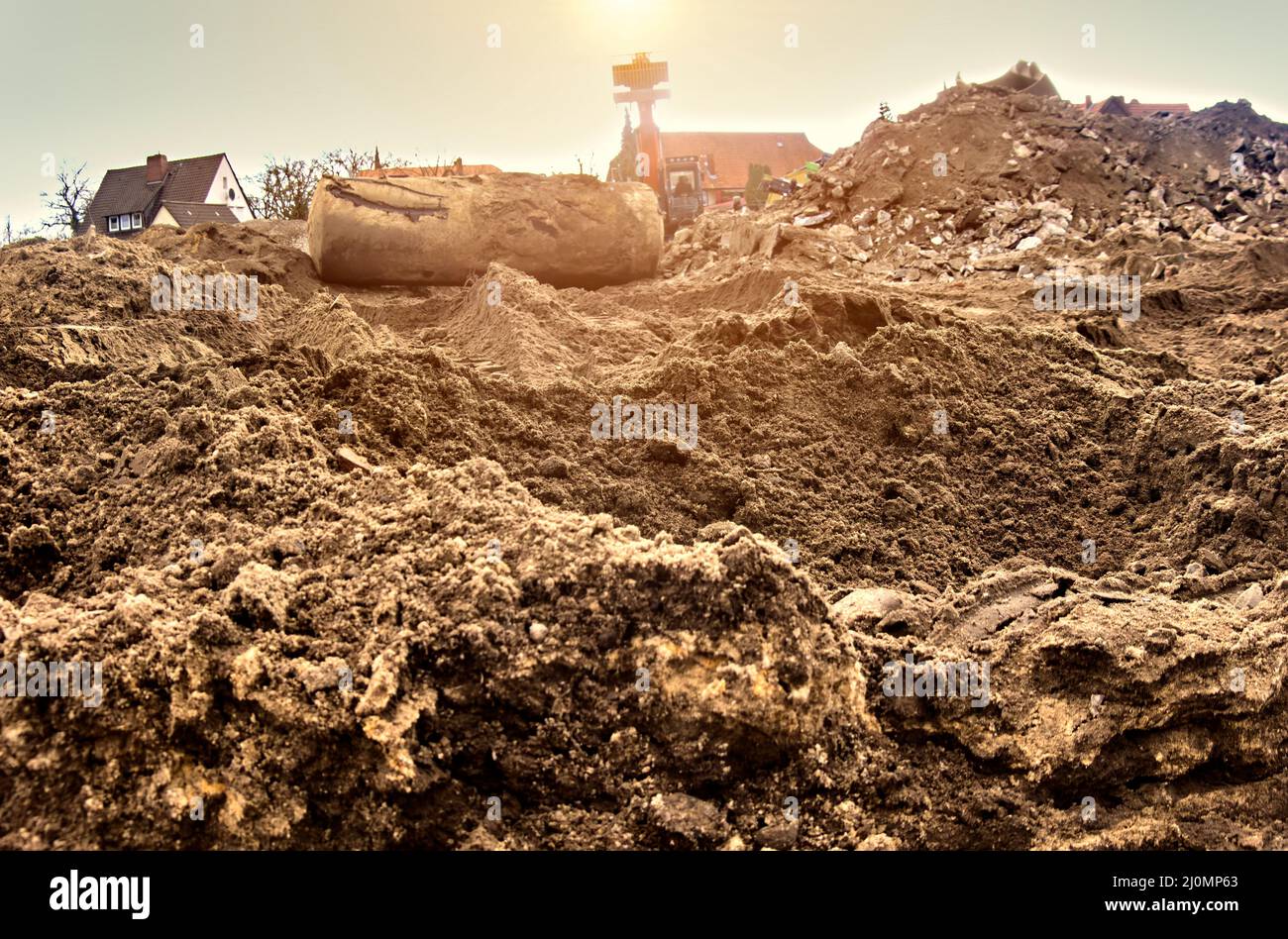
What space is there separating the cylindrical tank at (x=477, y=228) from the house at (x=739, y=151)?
36014 millimetres

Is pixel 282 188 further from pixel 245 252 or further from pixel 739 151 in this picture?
pixel 739 151

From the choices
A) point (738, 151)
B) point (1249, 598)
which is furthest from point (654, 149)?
point (1249, 598)

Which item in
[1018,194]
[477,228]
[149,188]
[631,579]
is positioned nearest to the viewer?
[631,579]

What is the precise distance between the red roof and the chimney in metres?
24.4

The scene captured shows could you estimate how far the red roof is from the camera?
46.7m

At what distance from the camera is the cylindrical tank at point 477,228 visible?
8945 millimetres

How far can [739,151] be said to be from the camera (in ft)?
160

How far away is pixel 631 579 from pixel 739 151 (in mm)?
48815

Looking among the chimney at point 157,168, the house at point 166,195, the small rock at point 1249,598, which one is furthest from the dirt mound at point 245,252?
the chimney at point 157,168

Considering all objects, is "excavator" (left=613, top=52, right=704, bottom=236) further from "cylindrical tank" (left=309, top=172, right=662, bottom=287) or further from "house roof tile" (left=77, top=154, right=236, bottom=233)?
"cylindrical tank" (left=309, top=172, right=662, bottom=287)

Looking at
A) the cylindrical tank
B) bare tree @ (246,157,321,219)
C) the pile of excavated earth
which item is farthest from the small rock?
bare tree @ (246,157,321,219)

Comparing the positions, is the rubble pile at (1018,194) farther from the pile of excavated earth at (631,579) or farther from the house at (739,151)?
the house at (739,151)

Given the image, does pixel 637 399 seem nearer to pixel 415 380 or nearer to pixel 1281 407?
pixel 415 380

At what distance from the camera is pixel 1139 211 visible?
1351cm
